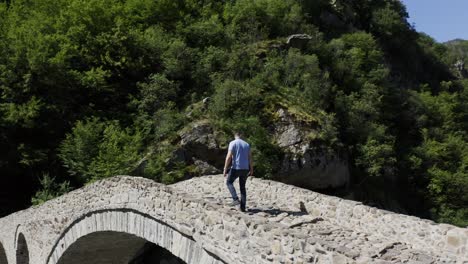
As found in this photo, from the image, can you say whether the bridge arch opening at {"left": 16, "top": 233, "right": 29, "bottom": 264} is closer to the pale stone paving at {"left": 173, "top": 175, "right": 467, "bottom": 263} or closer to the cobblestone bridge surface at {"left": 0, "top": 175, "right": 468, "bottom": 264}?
the cobblestone bridge surface at {"left": 0, "top": 175, "right": 468, "bottom": 264}

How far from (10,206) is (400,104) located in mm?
24640

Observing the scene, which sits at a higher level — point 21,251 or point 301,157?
point 301,157

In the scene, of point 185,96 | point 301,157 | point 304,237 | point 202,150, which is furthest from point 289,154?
point 304,237

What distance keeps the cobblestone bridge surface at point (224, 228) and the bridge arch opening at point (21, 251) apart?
678 millimetres

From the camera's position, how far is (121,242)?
508 inches

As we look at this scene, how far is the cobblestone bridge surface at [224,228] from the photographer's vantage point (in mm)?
5496

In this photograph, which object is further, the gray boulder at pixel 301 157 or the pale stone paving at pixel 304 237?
the gray boulder at pixel 301 157

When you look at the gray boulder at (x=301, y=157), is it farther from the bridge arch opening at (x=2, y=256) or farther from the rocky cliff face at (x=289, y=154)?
the bridge arch opening at (x=2, y=256)

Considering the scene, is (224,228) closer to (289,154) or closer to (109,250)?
(109,250)

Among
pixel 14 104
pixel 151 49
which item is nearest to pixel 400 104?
pixel 151 49

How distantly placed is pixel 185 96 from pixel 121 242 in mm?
9207

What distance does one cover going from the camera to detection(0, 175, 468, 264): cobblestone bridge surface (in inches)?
216

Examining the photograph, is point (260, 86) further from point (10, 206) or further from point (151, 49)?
point (10, 206)

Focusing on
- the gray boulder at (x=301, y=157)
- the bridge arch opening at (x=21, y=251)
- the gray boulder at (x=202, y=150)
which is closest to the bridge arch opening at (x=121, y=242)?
the bridge arch opening at (x=21, y=251)
